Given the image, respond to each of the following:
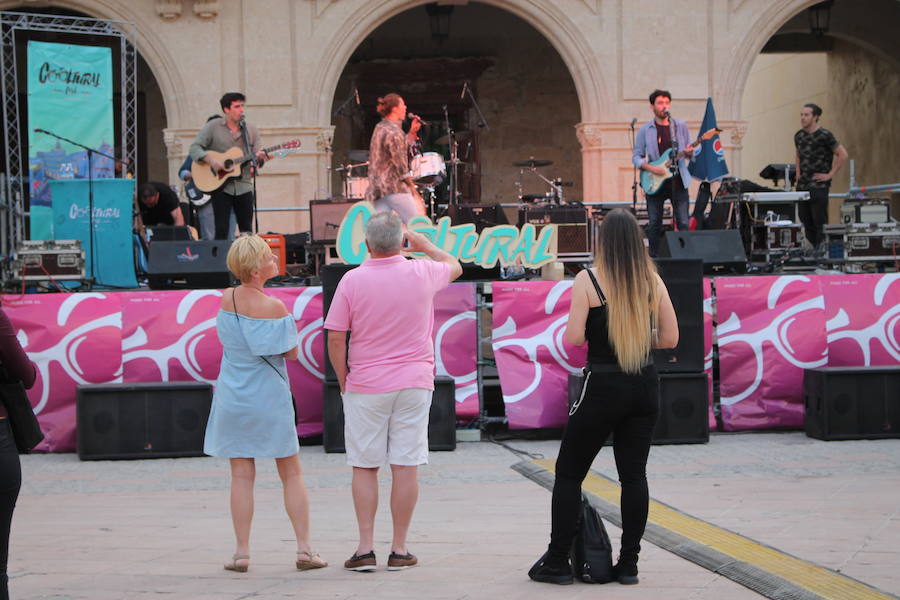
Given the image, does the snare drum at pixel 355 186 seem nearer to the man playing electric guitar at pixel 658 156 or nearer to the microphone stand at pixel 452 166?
the microphone stand at pixel 452 166

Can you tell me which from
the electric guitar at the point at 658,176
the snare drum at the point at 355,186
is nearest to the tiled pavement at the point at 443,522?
the electric guitar at the point at 658,176

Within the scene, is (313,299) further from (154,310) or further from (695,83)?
(695,83)

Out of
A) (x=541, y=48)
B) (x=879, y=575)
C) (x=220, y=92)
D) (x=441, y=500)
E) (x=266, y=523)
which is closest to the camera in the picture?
(x=879, y=575)

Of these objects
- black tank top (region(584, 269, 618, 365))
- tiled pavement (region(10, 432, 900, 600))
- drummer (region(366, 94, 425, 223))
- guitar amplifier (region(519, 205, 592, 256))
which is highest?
drummer (region(366, 94, 425, 223))

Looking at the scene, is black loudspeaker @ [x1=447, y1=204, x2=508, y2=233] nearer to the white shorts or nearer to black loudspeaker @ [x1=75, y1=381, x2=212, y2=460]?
black loudspeaker @ [x1=75, y1=381, x2=212, y2=460]

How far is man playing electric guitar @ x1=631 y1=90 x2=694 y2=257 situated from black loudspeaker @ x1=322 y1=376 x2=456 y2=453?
336 cm

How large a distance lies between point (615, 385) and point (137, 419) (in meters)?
5.33

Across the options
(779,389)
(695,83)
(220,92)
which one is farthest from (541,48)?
(779,389)

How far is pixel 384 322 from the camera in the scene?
510cm

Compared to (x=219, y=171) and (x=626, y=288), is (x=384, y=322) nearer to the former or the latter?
(x=626, y=288)

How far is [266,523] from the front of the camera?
659 centimetres

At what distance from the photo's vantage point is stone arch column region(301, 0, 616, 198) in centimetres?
1505

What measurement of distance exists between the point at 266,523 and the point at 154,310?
3363mm

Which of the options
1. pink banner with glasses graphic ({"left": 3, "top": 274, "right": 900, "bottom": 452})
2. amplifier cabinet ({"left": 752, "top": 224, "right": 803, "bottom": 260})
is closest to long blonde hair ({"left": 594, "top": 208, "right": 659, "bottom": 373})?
pink banner with glasses graphic ({"left": 3, "top": 274, "right": 900, "bottom": 452})
